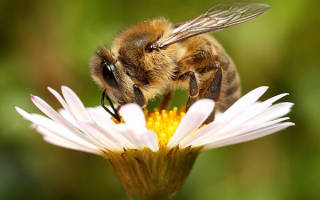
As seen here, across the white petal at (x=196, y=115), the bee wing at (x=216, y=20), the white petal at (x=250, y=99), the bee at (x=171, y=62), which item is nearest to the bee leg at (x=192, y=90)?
the bee at (x=171, y=62)

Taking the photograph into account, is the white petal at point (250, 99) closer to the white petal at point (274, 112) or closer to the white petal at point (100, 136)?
the white petal at point (274, 112)

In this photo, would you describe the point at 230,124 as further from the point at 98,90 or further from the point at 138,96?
the point at 98,90

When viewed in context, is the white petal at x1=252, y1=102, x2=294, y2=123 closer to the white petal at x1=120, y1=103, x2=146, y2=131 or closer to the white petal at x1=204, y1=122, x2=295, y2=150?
the white petal at x1=204, y1=122, x2=295, y2=150

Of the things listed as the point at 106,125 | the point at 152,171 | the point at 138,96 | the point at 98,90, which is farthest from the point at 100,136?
the point at 98,90

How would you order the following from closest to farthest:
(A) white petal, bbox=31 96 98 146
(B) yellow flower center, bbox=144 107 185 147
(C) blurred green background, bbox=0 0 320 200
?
(A) white petal, bbox=31 96 98 146 < (B) yellow flower center, bbox=144 107 185 147 < (C) blurred green background, bbox=0 0 320 200

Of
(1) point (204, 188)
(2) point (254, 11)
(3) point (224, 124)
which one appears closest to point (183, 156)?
(3) point (224, 124)

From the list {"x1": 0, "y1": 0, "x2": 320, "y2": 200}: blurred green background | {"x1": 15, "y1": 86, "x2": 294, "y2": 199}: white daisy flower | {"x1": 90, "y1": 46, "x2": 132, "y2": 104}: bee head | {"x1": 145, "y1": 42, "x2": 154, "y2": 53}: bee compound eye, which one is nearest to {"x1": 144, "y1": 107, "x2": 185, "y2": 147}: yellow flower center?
{"x1": 15, "y1": 86, "x2": 294, "y2": 199}: white daisy flower

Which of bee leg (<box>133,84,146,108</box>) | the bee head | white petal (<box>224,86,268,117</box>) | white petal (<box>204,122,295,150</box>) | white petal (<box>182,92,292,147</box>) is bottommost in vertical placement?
white petal (<box>204,122,295,150</box>)
